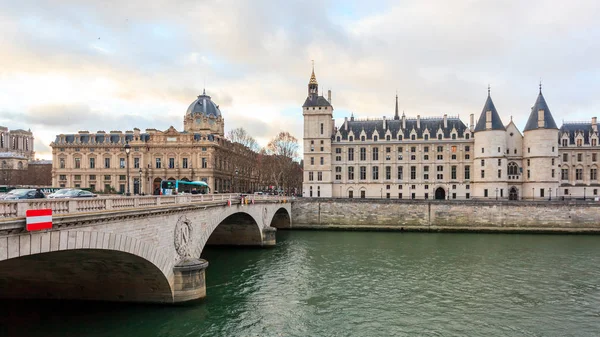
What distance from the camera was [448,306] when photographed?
21.5 meters

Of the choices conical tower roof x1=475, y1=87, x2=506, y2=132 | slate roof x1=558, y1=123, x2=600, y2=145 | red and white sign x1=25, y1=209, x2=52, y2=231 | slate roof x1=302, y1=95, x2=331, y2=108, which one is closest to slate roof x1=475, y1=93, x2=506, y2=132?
conical tower roof x1=475, y1=87, x2=506, y2=132

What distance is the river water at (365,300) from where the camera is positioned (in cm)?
1781

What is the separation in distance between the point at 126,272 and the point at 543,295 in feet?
77.0

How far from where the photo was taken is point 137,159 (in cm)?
8081

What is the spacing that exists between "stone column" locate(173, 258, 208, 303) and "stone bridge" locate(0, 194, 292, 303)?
5cm

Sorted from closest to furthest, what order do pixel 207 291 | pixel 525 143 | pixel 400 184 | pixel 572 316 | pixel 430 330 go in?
pixel 430 330 → pixel 572 316 → pixel 207 291 → pixel 525 143 → pixel 400 184

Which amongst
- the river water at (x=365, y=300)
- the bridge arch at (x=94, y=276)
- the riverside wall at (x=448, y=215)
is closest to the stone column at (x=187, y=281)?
the bridge arch at (x=94, y=276)

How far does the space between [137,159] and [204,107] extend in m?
19.5

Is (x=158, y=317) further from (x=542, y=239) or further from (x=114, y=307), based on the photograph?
(x=542, y=239)

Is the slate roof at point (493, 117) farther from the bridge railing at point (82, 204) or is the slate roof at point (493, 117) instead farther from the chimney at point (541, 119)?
the bridge railing at point (82, 204)

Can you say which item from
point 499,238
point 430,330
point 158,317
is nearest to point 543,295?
point 430,330

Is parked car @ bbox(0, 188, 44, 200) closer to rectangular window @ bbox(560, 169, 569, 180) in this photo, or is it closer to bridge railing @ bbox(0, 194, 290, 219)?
bridge railing @ bbox(0, 194, 290, 219)

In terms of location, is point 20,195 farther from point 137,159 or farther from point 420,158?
point 420,158

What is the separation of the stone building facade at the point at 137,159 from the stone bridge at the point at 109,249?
54726 mm
